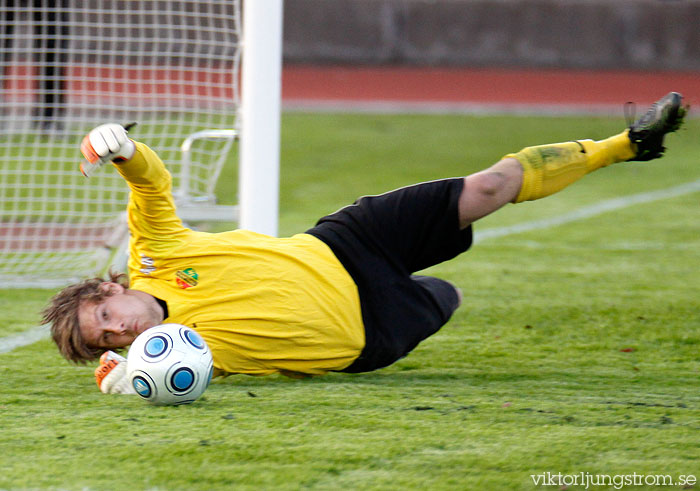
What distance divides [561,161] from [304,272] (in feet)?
3.49

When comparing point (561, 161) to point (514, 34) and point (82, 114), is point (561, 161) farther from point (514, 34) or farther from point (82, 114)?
point (514, 34)

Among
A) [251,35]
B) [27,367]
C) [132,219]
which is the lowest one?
[27,367]

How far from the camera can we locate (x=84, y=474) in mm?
2688

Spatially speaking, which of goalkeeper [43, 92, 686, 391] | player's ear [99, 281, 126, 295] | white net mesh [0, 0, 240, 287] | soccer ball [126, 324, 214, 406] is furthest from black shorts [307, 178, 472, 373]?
white net mesh [0, 0, 240, 287]

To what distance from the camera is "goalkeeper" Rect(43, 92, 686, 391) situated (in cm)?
363

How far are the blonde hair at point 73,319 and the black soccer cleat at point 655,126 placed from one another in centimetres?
210

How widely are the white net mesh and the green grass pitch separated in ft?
3.19

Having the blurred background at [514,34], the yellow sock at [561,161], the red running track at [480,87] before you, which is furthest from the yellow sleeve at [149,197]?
the blurred background at [514,34]

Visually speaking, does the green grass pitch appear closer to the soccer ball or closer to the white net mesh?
the soccer ball

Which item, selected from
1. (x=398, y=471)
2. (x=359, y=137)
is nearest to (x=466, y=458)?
(x=398, y=471)

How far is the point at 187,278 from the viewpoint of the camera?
3734mm

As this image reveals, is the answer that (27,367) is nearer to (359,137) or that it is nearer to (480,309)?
(480,309)

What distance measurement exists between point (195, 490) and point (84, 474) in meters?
0.34

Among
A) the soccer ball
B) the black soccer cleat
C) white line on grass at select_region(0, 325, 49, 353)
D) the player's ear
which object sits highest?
the black soccer cleat
